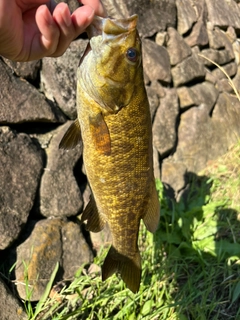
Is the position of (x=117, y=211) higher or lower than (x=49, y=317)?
higher

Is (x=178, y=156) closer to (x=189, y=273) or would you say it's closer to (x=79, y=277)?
(x=189, y=273)

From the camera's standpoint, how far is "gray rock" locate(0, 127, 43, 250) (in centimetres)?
274

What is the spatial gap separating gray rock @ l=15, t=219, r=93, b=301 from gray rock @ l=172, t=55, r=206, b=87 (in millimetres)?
2187

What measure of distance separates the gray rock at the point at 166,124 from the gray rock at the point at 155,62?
20cm

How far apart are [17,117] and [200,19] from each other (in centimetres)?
301

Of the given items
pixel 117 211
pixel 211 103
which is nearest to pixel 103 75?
pixel 117 211

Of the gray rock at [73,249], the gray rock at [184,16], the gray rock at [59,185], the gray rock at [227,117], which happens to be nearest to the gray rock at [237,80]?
the gray rock at [227,117]

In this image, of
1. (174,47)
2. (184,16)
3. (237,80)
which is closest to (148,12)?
(174,47)

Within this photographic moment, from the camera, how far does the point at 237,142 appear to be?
16.4 feet

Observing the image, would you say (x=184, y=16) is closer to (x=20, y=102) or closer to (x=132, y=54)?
(x=20, y=102)

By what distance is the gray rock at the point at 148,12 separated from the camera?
3790 millimetres

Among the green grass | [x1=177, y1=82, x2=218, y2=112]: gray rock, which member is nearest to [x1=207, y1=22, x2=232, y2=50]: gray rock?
[x1=177, y1=82, x2=218, y2=112]: gray rock

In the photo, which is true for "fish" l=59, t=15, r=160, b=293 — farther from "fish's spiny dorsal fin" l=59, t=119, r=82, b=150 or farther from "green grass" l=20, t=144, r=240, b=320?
"green grass" l=20, t=144, r=240, b=320

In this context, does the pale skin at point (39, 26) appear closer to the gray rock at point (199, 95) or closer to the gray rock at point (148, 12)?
the gray rock at point (148, 12)
